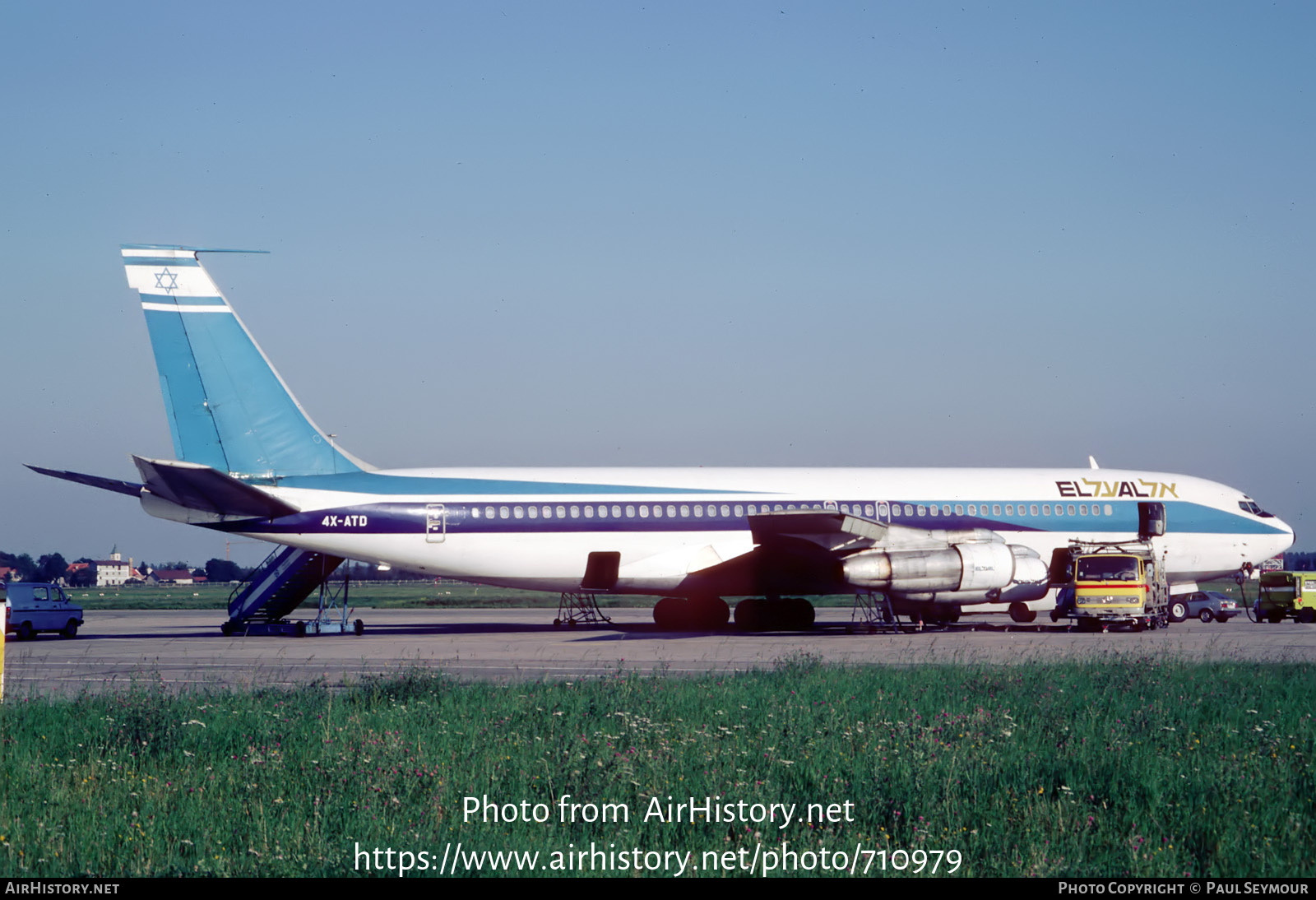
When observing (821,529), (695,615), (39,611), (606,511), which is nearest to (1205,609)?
(821,529)

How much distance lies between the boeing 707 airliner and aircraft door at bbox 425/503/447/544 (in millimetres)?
30

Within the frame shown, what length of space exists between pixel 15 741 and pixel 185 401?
56.5ft

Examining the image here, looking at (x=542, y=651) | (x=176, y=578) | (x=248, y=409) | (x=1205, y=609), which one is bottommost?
(x=176, y=578)

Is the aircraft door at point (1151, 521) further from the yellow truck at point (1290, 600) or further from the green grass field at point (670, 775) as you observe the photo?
the green grass field at point (670, 775)

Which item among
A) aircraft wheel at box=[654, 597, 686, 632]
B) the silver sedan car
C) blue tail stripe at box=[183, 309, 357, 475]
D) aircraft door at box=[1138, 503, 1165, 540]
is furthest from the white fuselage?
the silver sedan car

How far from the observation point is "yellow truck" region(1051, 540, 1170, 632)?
91.4 ft

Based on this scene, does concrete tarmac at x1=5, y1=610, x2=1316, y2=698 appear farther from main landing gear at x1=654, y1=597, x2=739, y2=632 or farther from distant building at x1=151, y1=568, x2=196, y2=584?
distant building at x1=151, y1=568, x2=196, y2=584

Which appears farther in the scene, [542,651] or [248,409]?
[248,409]

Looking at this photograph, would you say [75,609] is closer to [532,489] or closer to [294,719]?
[532,489]

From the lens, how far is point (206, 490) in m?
25.4

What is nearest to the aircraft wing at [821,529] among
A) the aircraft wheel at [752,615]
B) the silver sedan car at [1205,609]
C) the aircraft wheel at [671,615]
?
the aircraft wheel at [752,615]

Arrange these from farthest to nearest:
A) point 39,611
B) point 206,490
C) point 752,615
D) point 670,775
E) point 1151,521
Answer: point 1151,521, point 39,611, point 752,615, point 206,490, point 670,775

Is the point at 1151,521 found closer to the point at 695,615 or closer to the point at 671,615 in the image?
the point at 695,615

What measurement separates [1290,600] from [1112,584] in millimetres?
13770
